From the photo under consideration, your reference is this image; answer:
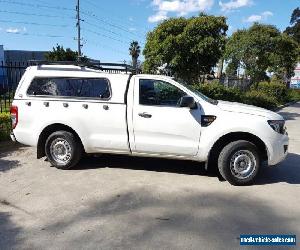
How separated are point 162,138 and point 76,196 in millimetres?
1788

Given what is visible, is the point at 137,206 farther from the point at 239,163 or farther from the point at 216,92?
the point at 216,92

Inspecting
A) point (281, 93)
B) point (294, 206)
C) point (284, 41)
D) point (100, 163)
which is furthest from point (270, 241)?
point (281, 93)

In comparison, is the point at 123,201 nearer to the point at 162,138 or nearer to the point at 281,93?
the point at 162,138

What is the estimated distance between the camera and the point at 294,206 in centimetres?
568

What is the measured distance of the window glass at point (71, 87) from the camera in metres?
7.03

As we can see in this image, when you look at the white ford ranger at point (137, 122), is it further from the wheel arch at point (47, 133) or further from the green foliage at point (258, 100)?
the green foliage at point (258, 100)

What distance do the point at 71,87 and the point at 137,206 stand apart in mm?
2779

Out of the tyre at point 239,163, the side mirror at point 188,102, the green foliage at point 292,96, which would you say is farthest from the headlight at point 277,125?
the green foliage at point 292,96

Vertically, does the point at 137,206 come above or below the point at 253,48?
below

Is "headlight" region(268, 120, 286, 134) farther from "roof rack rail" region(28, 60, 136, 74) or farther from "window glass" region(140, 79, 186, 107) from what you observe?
"roof rack rail" region(28, 60, 136, 74)

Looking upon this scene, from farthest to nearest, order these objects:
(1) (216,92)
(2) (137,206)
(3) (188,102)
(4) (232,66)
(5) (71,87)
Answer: (4) (232,66) → (1) (216,92) → (5) (71,87) → (3) (188,102) → (2) (137,206)

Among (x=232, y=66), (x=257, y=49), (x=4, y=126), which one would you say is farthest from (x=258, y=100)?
(x=4, y=126)

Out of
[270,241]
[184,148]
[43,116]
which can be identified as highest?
[43,116]

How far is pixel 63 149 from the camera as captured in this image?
7273 millimetres
